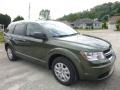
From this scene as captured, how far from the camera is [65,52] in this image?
12.0 ft

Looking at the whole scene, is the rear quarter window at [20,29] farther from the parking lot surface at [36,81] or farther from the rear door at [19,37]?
the parking lot surface at [36,81]

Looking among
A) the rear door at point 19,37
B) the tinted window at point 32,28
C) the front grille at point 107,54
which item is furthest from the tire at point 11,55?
the front grille at point 107,54

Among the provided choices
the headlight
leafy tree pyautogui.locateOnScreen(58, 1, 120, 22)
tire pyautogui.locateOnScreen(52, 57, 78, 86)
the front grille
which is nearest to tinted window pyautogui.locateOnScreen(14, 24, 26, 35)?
tire pyautogui.locateOnScreen(52, 57, 78, 86)

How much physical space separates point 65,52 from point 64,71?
1.67 ft

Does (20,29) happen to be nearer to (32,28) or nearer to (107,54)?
(32,28)

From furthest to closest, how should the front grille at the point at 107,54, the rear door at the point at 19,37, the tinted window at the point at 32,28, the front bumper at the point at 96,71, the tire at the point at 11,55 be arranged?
the tire at the point at 11,55
the rear door at the point at 19,37
the tinted window at the point at 32,28
the front grille at the point at 107,54
the front bumper at the point at 96,71

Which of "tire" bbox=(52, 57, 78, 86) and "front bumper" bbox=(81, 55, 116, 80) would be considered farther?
"tire" bbox=(52, 57, 78, 86)

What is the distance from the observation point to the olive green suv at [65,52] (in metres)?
3.42

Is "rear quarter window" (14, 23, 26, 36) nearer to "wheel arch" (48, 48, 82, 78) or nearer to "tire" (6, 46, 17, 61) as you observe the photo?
"tire" (6, 46, 17, 61)

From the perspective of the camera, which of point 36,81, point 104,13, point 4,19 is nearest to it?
point 36,81

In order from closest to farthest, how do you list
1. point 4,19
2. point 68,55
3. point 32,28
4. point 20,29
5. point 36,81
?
point 68,55 → point 36,81 → point 32,28 → point 20,29 → point 4,19

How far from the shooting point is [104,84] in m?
3.88

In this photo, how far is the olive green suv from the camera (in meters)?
3.42

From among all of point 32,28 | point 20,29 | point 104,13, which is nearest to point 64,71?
point 32,28
